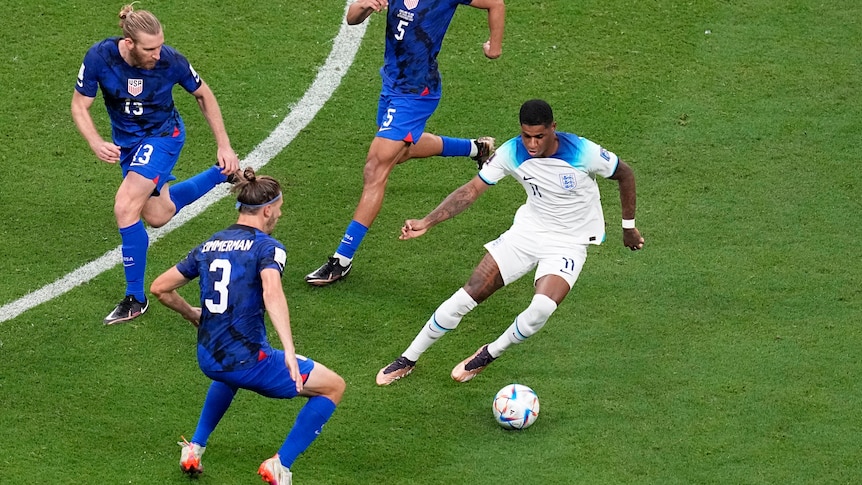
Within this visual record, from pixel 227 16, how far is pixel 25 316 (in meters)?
4.70

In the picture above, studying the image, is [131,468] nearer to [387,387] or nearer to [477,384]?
[387,387]

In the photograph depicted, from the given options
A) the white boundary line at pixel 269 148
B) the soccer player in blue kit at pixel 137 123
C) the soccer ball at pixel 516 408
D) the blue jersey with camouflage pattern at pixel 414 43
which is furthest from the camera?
the blue jersey with camouflage pattern at pixel 414 43

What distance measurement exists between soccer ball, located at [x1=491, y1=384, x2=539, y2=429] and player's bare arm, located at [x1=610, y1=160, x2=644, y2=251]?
131 centimetres

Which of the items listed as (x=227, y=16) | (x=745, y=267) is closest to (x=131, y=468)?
(x=745, y=267)

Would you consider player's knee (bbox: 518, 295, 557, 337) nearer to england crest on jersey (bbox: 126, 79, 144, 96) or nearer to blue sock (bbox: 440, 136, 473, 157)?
blue sock (bbox: 440, 136, 473, 157)

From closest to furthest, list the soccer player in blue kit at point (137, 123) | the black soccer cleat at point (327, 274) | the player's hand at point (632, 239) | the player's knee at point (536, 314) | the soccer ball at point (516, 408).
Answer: the soccer ball at point (516, 408)
the player's knee at point (536, 314)
the player's hand at point (632, 239)
the soccer player in blue kit at point (137, 123)
the black soccer cleat at point (327, 274)

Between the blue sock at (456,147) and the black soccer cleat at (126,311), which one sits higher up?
the blue sock at (456,147)

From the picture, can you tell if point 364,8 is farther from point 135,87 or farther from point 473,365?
point 473,365

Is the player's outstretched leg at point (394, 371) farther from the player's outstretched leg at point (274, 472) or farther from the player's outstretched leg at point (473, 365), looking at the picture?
the player's outstretched leg at point (274, 472)

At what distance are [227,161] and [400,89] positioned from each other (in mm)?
1640

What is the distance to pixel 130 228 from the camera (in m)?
8.80

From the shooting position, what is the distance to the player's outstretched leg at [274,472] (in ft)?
23.2

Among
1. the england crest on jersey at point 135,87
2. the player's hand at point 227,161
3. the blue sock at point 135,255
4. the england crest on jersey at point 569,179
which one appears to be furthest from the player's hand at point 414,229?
the england crest on jersey at point 135,87

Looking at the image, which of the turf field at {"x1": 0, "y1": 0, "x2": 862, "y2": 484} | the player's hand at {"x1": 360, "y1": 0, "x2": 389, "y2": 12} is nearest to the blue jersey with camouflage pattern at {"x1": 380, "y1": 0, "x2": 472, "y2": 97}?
the player's hand at {"x1": 360, "y1": 0, "x2": 389, "y2": 12}
